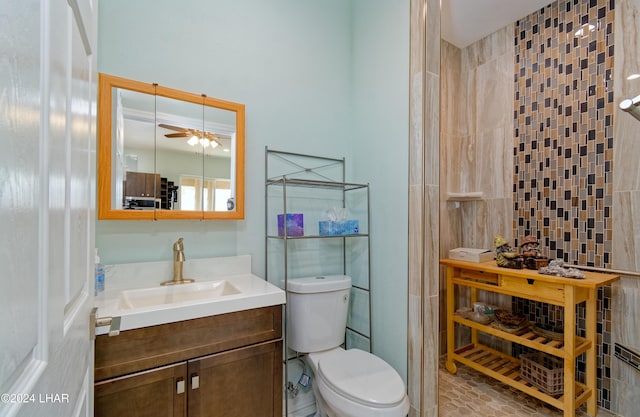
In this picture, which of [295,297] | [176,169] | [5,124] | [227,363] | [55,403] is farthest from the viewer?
[295,297]

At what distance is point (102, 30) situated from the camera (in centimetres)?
135

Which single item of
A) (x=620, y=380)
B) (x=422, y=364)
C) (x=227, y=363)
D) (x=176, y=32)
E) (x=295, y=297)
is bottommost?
(x=620, y=380)

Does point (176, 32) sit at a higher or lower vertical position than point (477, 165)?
higher

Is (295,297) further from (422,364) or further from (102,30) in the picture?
(102,30)

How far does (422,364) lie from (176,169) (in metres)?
1.67

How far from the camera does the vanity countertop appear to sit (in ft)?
3.53

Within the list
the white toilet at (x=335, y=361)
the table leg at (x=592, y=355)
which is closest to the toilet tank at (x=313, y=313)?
the white toilet at (x=335, y=361)

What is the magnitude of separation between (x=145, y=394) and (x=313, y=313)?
86cm

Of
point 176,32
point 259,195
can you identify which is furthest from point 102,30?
point 259,195

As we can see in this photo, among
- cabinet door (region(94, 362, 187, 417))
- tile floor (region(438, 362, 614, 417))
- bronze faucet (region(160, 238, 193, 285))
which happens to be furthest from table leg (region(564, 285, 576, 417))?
bronze faucet (region(160, 238, 193, 285))

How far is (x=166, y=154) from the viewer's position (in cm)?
149

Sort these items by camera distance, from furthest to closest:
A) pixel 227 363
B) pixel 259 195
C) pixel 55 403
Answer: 1. pixel 259 195
2. pixel 227 363
3. pixel 55 403

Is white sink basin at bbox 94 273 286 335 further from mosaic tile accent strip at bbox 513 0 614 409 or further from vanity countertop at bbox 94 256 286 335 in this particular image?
mosaic tile accent strip at bbox 513 0 614 409

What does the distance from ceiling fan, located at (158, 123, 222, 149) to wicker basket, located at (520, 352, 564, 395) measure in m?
2.40
